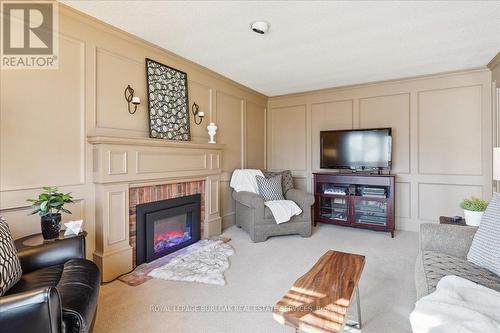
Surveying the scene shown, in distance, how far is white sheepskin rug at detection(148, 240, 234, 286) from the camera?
95.7 inches

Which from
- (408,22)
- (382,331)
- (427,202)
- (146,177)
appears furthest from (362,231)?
(146,177)

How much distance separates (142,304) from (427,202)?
416 cm

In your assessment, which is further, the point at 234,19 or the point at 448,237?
the point at 234,19

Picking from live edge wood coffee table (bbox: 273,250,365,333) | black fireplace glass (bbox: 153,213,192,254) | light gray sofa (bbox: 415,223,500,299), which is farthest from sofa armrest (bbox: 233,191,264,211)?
light gray sofa (bbox: 415,223,500,299)

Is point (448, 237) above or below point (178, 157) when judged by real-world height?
below

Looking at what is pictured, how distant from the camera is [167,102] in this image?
309 cm

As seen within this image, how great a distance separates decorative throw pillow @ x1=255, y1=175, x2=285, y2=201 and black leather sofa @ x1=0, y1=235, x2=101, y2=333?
2506 mm

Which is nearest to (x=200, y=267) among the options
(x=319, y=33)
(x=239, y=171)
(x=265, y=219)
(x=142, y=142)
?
(x=265, y=219)

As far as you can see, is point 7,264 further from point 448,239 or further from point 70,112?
point 448,239

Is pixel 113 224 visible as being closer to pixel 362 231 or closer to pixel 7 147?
pixel 7 147

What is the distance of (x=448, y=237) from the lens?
6.36 feet

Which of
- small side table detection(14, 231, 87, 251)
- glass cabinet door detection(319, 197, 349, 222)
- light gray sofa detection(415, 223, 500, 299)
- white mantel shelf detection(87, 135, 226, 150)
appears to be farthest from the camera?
glass cabinet door detection(319, 197, 349, 222)

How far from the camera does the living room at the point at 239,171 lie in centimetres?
160

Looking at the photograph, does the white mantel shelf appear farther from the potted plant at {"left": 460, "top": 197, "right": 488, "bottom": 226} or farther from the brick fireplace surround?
the potted plant at {"left": 460, "top": 197, "right": 488, "bottom": 226}
